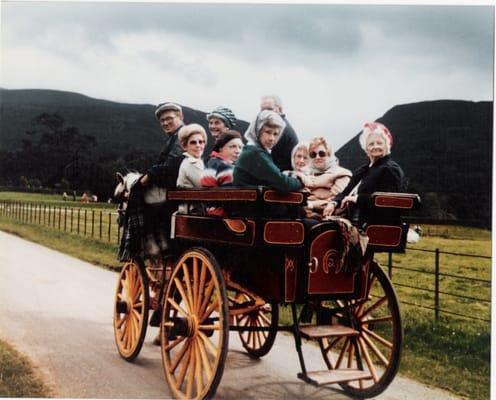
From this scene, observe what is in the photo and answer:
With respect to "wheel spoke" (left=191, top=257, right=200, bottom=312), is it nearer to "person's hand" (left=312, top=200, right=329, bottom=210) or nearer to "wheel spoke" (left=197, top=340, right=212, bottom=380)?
"wheel spoke" (left=197, top=340, right=212, bottom=380)

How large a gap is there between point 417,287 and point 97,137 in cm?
303

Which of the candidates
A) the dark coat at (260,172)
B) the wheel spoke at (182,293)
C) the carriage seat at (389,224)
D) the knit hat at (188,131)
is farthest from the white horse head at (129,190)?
the carriage seat at (389,224)

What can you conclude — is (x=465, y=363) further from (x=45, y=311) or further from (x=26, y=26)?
(x=26, y=26)

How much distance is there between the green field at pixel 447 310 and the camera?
400cm

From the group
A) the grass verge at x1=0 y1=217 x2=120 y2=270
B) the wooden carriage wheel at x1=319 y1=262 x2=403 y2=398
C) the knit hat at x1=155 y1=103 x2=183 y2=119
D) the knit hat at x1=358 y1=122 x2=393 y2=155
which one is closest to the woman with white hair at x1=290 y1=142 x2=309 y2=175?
the knit hat at x1=358 y1=122 x2=393 y2=155

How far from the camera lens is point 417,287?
5031 millimetres

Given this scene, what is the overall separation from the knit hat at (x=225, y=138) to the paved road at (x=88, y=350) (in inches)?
64.2

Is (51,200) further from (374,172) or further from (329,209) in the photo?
(374,172)

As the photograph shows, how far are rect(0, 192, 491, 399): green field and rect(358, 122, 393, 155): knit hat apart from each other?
2.95ft

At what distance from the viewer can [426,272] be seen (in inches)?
195

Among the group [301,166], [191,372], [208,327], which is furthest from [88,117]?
[191,372]

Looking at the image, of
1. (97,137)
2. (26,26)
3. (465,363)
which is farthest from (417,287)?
(26,26)

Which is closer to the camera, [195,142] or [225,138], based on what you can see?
[225,138]

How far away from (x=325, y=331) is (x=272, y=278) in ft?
1.66
